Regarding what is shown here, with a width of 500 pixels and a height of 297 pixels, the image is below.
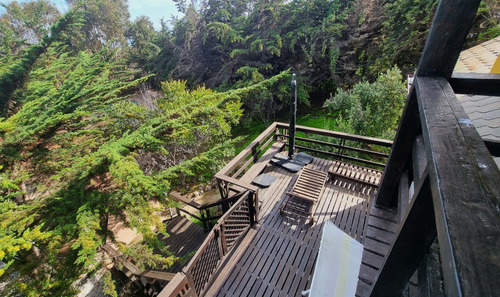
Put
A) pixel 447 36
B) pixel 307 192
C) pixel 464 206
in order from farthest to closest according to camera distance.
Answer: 1. pixel 307 192
2. pixel 447 36
3. pixel 464 206

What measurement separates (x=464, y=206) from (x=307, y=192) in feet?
14.2

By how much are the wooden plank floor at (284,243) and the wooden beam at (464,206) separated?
84.1 inches

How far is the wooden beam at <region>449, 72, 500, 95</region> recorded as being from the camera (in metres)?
1.31

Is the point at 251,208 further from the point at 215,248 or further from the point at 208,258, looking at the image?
the point at 208,258

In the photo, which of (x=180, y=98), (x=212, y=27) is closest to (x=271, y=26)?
(x=212, y=27)

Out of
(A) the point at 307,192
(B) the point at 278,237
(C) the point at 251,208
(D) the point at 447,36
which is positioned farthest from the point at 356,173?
(D) the point at 447,36

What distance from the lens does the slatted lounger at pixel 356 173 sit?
4.95 meters

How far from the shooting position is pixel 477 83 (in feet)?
4.43

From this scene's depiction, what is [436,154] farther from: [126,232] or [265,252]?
[126,232]

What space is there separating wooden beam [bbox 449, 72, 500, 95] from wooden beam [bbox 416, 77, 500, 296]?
87 centimetres

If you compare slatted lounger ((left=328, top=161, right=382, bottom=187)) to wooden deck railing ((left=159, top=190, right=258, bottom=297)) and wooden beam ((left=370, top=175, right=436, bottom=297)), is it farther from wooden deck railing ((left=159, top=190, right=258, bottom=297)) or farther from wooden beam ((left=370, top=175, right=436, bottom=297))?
wooden beam ((left=370, top=175, right=436, bottom=297))

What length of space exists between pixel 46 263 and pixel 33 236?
5.31 ft

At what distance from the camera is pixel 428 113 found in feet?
2.96

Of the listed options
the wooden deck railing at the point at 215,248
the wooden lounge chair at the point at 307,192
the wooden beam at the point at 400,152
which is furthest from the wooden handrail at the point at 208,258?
the wooden beam at the point at 400,152
